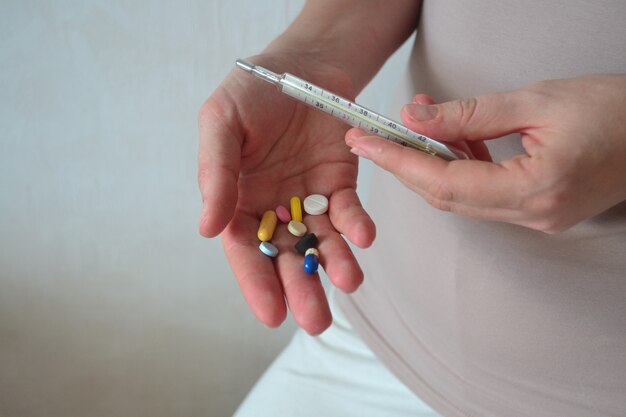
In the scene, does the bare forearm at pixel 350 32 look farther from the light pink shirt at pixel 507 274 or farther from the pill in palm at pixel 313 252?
the pill in palm at pixel 313 252

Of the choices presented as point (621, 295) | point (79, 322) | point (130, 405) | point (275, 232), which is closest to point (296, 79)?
point (275, 232)

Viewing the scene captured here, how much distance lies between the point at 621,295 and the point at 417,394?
15.9 inches

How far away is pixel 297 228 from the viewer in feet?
2.63

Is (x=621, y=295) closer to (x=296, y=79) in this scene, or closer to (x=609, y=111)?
(x=609, y=111)

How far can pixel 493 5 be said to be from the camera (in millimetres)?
823

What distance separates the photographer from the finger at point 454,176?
0.64m

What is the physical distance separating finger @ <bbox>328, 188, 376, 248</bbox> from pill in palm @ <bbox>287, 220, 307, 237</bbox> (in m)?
0.05

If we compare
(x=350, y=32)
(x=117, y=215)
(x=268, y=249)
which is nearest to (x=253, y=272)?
(x=268, y=249)

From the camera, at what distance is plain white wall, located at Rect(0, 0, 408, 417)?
1.28 meters

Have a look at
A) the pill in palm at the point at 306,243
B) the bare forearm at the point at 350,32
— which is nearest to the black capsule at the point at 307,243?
the pill in palm at the point at 306,243

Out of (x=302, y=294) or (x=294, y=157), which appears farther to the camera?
(x=294, y=157)

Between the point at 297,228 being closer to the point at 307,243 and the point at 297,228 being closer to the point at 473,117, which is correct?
the point at 307,243

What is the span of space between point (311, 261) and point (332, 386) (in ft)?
1.46

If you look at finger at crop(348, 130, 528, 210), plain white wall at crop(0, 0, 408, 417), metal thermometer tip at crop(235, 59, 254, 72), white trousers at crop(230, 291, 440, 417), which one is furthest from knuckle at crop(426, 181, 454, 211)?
plain white wall at crop(0, 0, 408, 417)
